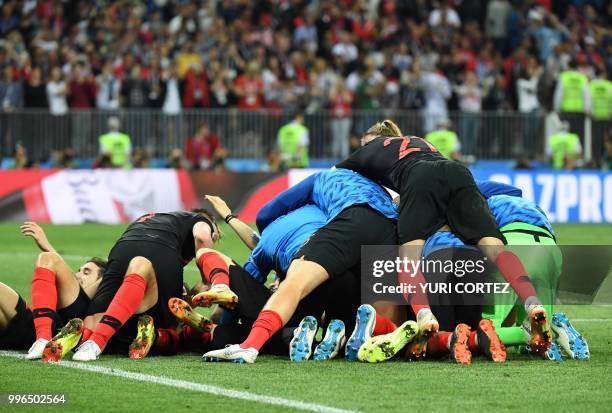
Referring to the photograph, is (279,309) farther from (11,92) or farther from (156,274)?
(11,92)

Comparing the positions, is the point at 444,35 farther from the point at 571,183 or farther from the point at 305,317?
the point at 305,317

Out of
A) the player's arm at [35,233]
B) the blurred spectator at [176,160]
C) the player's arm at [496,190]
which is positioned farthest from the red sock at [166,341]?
the blurred spectator at [176,160]

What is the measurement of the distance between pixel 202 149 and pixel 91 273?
15.9 meters

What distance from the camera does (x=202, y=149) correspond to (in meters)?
24.4

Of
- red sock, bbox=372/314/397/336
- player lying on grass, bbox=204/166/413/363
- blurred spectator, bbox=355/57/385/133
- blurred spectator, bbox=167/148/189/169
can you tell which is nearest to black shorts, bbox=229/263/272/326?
player lying on grass, bbox=204/166/413/363

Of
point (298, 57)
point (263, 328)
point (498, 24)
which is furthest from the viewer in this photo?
point (498, 24)

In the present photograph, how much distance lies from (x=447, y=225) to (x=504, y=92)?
19084mm

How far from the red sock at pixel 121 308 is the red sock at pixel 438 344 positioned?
6.14 feet

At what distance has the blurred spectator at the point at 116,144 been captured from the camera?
79.0 ft

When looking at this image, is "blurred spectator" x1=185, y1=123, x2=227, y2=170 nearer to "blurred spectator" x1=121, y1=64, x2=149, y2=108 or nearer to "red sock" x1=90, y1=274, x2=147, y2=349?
"blurred spectator" x1=121, y1=64, x2=149, y2=108

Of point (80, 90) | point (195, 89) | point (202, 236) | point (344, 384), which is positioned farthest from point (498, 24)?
point (344, 384)

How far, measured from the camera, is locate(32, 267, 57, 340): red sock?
26.1ft

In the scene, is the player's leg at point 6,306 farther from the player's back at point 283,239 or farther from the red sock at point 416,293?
the red sock at point 416,293

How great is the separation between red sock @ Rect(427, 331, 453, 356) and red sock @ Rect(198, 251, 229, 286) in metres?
1.37
